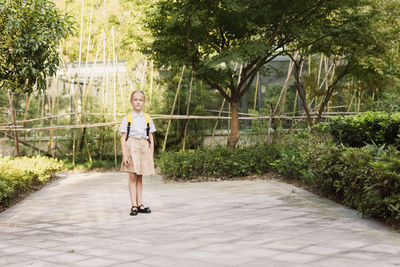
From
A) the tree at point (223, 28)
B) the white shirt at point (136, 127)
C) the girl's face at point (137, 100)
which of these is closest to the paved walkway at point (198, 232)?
the white shirt at point (136, 127)

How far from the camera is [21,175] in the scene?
7.26 metres

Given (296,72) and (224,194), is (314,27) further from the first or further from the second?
(224,194)

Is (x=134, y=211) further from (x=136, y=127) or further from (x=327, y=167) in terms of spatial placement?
(x=327, y=167)

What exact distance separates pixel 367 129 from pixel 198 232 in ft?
8.52

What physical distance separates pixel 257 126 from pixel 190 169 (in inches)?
139

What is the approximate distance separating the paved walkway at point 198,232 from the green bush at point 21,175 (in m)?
0.23

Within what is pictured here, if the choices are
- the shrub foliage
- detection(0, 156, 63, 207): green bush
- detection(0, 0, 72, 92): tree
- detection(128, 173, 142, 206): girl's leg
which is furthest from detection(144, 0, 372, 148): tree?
detection(128, 173, 142, 206): girl's leg

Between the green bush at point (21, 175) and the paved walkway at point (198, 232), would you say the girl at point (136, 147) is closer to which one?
the paved walkway at point (198, 232)

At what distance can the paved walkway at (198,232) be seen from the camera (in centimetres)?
356

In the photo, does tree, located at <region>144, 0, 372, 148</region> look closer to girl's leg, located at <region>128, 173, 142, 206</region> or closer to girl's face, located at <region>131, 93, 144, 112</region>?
girl's face, located at <region>131, 93, 144, 112</region>

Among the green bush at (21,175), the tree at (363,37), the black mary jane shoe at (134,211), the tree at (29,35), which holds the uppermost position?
the tree at (363,37)

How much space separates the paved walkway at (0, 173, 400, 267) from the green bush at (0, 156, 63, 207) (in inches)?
9.2

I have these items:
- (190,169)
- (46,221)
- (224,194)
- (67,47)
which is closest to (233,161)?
(190,169)

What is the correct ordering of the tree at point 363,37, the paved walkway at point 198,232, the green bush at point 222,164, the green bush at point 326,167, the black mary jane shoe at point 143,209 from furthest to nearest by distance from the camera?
the tree at point 363,37 < the green bush at point 222,164 < the black mary jane shoe at point 143,209 < the green bush at point 326,167 < the paved walkway at point 198,232
